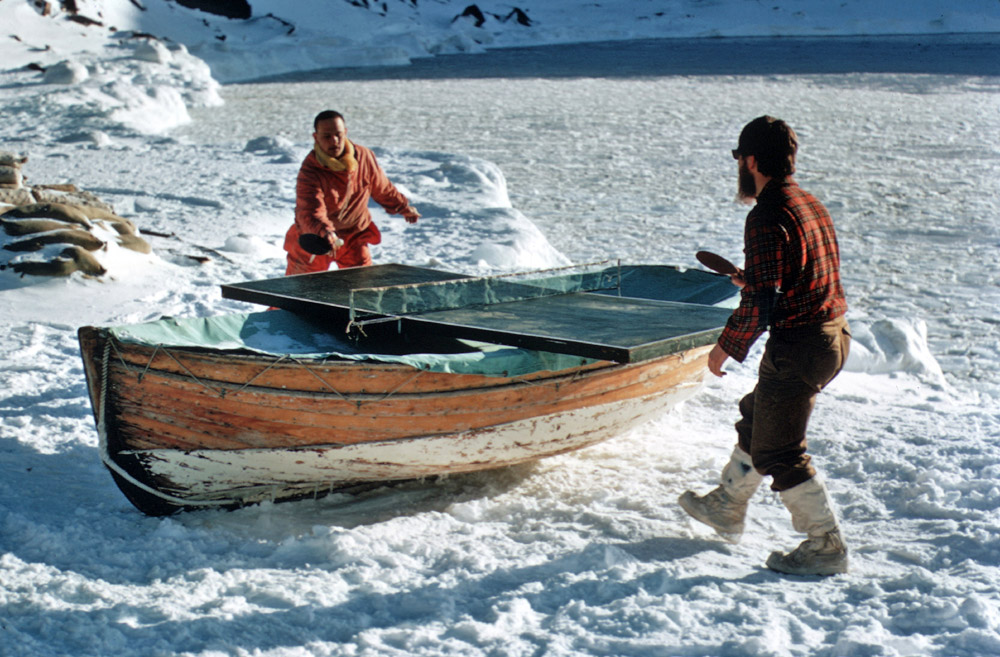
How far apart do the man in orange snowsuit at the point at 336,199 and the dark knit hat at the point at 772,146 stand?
2329 millimetres

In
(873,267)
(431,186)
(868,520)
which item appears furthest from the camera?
(431,186)

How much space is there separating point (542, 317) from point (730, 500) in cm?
100

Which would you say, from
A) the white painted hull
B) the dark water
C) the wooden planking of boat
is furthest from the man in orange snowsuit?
the dark water

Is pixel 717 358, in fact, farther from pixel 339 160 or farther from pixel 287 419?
pixel 339 160

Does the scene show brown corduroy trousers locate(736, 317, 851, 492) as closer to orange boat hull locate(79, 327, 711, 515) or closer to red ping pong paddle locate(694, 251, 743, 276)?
red ping pong paddle locate(694, 251, 743, 276)

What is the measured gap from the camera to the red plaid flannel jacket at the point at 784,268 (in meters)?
2.94

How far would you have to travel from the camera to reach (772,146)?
2.99 m

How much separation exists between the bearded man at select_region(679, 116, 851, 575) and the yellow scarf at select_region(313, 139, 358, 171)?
2439 millimetres

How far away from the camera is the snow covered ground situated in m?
2.86

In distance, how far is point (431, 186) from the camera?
31.9 ft

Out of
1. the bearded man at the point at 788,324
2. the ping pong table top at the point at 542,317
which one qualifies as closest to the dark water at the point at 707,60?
the ping pong table top at the point at 542,317

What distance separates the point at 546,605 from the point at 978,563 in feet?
4.73

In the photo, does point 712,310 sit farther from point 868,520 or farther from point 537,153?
point 537,153

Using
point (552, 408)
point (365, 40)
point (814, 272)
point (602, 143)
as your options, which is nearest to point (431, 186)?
point (602, 143)
